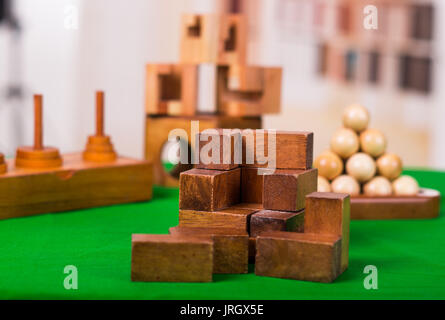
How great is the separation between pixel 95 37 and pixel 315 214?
9.42 ft

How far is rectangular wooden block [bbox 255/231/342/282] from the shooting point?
1.15 m

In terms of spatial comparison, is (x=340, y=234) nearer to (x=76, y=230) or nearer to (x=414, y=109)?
(x=76, y=230)

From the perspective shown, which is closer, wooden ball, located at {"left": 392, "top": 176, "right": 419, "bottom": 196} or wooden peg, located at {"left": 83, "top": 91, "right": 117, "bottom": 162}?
wooden ball, located at {"left": 392, "top": 176, "right": 419, "bottom": 196}

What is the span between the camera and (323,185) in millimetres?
1734

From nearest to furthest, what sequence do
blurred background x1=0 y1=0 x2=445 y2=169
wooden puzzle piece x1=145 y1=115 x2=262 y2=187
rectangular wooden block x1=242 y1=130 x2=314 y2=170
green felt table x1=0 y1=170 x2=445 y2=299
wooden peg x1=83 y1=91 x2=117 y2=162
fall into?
green felt table x1=0 y1=170 x2=445 y2=299, rectangular wooden block x1=242 y1=130 x2=314 y2=170, wooden peg x1=83 y1=91 x2=117 y2=162, wooden puzzle piece x1=145 y1=115 x2=262 y2=187, blurred background x1=0 y1=0 x2=445 y2=169

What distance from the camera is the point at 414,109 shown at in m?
4.56

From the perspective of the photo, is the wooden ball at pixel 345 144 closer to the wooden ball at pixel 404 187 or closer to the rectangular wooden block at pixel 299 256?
the wooden ball at pixel 404 187

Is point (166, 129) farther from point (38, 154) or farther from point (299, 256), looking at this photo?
point (299, 256)

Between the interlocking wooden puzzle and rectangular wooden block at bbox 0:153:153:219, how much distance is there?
54 centimetres

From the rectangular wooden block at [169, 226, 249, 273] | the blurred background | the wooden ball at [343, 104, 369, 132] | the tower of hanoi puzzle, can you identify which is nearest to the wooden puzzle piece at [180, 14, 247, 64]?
the tower of hanoi puzzle

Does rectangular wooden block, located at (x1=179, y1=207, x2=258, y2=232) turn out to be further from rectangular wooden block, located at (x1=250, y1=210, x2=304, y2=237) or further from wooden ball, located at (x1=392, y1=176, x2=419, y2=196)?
wooden ball, located at (x1=392, y1=176, x2=419, y2=196)

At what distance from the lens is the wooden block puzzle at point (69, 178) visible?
169 centimetres

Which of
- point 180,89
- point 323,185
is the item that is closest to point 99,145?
point 180,89

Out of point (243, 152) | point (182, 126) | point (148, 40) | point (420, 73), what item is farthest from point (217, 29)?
point (420, 73)
